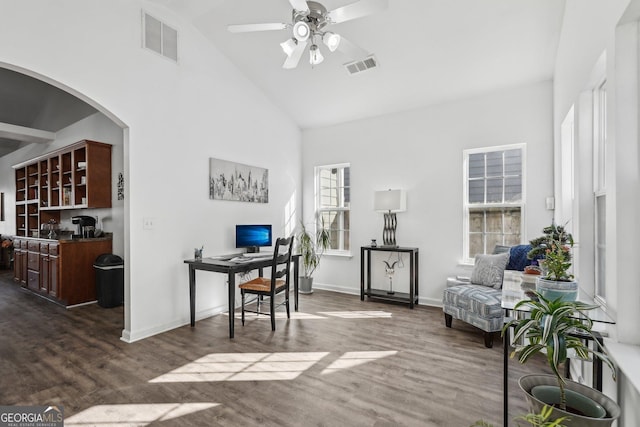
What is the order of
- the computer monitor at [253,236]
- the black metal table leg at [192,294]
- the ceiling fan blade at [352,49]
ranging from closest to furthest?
the ceiling fan blade at [352,49]
the black metal table leg at [192,294]
the computer monitor at [253,236]

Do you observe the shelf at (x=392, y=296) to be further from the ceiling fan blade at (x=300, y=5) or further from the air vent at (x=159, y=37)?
the air vent at (x=159, y=37)

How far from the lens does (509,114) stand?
4.18 metres

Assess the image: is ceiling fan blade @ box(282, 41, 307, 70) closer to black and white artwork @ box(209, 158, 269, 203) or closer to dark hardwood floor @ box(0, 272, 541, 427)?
black and white artwork @ box(209, 158, 269, 203)

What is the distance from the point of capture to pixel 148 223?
3543 mm

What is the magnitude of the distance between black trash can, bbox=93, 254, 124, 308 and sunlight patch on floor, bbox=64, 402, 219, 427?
279cm

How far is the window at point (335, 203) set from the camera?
5.60 metres

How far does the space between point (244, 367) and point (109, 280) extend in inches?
117

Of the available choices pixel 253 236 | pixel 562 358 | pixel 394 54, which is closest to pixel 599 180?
pixel 562 358

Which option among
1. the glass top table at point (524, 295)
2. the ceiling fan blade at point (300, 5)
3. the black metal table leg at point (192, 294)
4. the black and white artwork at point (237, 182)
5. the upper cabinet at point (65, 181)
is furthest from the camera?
the upper cabinet at point (65, 181)

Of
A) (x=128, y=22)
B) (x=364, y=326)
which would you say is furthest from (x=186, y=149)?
(x=364, y=326)

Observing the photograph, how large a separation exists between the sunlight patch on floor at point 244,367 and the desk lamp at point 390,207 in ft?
7.77

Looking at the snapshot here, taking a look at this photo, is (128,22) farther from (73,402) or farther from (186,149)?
(73,402)

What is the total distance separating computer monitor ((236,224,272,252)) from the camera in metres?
4.49

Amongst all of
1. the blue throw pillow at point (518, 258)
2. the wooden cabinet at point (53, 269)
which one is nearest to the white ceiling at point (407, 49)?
the blue throw pillow at point (518, 258)
